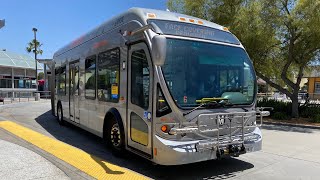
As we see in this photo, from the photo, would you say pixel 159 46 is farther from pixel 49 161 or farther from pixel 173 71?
pixel 49 161

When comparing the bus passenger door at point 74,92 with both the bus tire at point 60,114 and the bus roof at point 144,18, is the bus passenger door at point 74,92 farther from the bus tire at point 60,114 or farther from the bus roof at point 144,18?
the bus roof at point 144,18

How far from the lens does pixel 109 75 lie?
24.2ft

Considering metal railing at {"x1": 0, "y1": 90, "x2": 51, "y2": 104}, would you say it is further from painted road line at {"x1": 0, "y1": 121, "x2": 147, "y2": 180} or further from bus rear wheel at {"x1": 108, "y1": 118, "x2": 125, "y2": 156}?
bus rear wheel at {"x1": 108, "y1": 118, "x2": 125, "y2": 156}

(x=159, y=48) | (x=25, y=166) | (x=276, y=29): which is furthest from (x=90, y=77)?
(x=276, y=29)

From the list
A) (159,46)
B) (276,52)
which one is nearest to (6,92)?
(276,52)

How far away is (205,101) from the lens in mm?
5699

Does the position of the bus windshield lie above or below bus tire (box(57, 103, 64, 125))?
above

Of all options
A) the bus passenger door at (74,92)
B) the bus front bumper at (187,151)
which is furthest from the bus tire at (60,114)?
the bus front bumper at (187,151)

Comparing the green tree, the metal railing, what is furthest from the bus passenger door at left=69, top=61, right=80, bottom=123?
the metal railing

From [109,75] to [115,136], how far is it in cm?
148

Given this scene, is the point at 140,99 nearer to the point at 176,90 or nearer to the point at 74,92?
the point at 176,90

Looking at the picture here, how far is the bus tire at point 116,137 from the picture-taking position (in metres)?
6.70

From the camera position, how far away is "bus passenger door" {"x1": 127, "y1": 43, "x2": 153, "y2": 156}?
5652 millimetres

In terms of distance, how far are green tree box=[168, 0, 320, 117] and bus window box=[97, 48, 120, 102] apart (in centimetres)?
959
